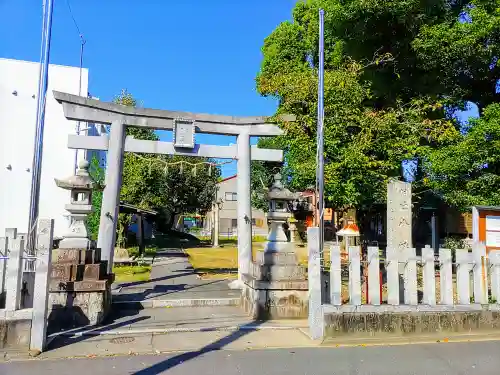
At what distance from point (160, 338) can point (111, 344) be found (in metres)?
0.74

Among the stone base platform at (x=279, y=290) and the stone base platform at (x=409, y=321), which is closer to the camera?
the stone base platform at (x=409, y=321)

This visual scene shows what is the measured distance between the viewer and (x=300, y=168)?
11.1 meters

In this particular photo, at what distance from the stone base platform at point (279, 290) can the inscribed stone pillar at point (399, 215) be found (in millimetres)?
2785

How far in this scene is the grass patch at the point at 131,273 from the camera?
12463mm

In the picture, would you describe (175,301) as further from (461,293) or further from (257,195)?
(257,195)

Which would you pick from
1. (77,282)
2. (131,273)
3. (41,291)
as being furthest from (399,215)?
(131,273)

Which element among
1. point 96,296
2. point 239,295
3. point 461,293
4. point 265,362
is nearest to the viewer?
point 265,362

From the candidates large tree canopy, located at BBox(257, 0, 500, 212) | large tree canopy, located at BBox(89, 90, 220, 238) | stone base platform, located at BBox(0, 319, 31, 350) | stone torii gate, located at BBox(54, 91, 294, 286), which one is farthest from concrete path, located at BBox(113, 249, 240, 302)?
large tree canopy, located at BBox(89, 90, 220, 238)

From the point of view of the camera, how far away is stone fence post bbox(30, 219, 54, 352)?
5.76 m

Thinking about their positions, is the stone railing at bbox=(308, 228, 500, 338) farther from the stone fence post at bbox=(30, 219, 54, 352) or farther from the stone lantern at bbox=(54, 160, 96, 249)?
the stone lantern at bbox=(54, 160, 96, 249)

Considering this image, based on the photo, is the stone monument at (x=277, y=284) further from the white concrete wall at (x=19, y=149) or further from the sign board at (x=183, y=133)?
the white concrete wall at (x=19, y=149)

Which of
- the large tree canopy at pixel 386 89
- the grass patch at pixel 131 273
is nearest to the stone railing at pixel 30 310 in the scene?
the grass patch at pixel 131 273

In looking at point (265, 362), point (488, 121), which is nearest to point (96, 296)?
point (265, 362)

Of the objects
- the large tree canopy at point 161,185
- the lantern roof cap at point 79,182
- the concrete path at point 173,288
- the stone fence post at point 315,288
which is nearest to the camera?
the stone fence post at point 315,288
